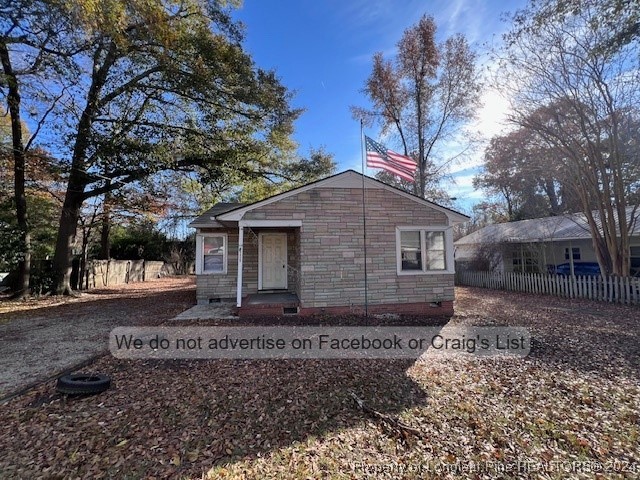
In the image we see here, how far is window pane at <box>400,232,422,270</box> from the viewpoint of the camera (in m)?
8.62

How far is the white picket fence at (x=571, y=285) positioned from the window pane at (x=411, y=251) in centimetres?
722

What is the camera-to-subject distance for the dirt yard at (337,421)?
270 cm

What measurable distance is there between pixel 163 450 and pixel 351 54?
13491mm

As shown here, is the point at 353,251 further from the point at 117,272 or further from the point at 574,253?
the point at 117,272

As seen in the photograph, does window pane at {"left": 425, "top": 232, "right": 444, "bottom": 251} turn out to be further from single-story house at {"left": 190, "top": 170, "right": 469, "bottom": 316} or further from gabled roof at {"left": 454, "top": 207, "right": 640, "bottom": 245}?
gabled roof at {"left": 454, "top": 207, "right": 640, "bottom": 245}

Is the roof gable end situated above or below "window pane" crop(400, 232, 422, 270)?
above

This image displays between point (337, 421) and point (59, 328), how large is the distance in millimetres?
7973

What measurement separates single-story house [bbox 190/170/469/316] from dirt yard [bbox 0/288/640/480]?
3.17 m

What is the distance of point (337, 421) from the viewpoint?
3340mm

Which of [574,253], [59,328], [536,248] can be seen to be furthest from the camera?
[574,253]

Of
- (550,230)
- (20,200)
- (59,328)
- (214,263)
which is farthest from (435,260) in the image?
(20,200)

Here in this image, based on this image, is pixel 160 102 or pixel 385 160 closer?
pixel 385 160

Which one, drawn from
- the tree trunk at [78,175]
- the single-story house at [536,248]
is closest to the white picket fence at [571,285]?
the single-story house at [536,248]

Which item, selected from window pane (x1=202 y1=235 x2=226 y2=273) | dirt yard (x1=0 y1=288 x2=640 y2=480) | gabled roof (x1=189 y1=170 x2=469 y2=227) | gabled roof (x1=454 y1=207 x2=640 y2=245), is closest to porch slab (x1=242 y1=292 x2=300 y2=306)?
window pane (x1=202 y1=235 x2=226 y2=273)
